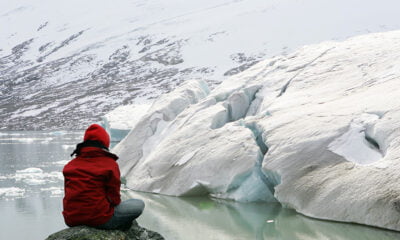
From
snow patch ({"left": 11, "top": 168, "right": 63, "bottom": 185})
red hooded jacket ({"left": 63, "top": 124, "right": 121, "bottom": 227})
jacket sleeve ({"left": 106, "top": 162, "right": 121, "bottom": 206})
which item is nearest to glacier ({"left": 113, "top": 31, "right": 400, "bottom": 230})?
snow patch ({"left": 11, "top": 168, "right": 63, "bottom": 185})

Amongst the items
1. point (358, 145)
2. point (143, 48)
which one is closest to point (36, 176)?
point (358, 145)

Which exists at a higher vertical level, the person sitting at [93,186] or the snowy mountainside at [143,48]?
the person sitting at [93,186]

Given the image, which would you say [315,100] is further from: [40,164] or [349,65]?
[40,164]

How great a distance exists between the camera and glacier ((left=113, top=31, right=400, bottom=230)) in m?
8.73

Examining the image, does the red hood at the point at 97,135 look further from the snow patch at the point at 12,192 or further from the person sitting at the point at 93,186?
the snow patch at the point at 12,192

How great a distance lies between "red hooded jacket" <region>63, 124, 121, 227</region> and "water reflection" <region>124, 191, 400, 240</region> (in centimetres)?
388

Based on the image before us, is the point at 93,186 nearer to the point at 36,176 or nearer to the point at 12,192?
the point at 12,192

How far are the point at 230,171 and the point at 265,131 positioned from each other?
1173 millimetres

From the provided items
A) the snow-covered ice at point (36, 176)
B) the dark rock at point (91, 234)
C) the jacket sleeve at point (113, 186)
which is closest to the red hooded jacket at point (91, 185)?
the jacket sleeve at point (113, 186)

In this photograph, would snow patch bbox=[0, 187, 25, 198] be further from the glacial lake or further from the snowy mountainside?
the snowy mountainside

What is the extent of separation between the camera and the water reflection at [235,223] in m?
8.43

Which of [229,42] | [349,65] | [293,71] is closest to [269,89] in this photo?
[293,71]

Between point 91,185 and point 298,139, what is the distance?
5974 mm

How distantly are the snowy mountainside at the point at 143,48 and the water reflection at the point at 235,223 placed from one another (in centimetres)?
6835
